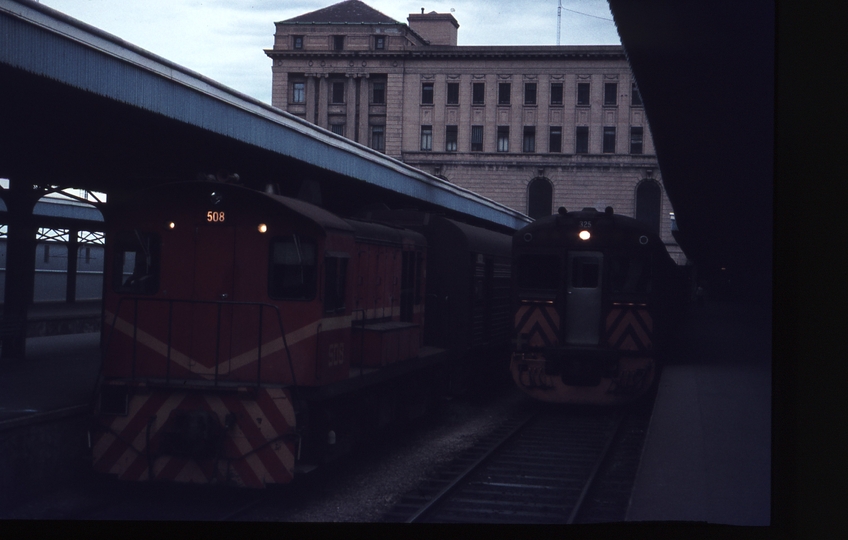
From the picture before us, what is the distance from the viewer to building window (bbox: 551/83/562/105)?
34.9 m

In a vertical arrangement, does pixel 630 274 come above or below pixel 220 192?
below

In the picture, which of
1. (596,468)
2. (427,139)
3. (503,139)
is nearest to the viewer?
(596,468)

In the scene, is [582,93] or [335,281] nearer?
[335,281]

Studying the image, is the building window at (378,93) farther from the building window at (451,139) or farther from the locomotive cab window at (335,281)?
the locomotive cab window at (335,281)

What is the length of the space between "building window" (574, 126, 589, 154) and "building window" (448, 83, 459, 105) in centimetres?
582

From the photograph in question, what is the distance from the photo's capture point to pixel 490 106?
126 feet

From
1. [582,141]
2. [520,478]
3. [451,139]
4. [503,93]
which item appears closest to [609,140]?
[582,141]

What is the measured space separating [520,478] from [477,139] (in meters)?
33.5

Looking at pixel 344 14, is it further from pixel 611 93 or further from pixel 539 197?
pixel 539 197

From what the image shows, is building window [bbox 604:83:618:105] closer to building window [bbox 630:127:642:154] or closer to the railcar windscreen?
building window [bbox 630:127:642:154]

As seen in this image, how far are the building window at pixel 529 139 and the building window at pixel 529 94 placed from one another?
59.4 inches

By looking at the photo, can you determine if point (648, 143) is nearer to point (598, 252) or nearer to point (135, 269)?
point (598, 252)

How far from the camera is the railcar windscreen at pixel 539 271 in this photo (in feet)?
45.7

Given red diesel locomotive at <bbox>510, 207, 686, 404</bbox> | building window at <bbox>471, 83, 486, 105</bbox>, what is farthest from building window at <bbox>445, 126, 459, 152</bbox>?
red diesel locomotive at <bbox>510, 207, 686, 404</bbox>
